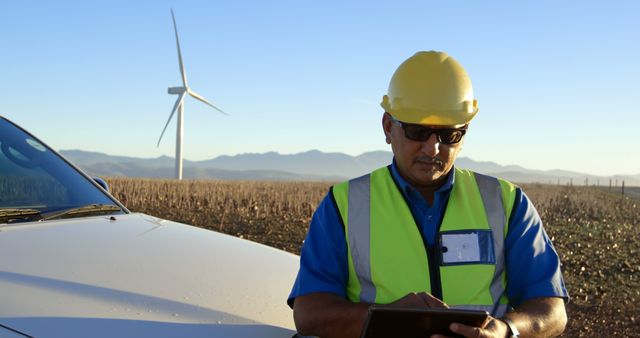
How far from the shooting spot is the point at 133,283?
2.38 m

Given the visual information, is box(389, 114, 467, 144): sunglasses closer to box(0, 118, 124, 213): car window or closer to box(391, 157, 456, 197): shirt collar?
box(391, 157, 456, 197): shirt collar

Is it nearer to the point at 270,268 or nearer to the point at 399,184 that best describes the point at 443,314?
the point at 399,184

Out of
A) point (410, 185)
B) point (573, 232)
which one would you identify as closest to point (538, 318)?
point (410, 185)

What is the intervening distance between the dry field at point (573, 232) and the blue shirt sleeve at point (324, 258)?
4235 mm

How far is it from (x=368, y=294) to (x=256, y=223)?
37.5 ft

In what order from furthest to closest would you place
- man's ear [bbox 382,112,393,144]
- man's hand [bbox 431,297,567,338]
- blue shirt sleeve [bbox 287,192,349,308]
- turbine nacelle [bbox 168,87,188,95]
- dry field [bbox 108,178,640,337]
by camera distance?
turbine nacelle [bbox 168,87,188,95] → dry field [bbox 108,178,640,337] → man's ear [bbox 382,112,393,144] → blue shirt sleeve [bbox 287,192,349,308] → man's hand [bbox 431,297,567,338]

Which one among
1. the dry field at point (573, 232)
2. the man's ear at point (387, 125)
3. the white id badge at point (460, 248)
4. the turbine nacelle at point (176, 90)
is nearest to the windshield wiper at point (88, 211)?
the man's ear at point (387, 125)

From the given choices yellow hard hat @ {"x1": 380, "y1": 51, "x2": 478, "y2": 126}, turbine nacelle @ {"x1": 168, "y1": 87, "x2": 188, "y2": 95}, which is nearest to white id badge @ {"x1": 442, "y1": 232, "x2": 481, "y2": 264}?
yellow hard hat @ {"x1": 380, "y1": 51, "x2": 478, "y2": 126}

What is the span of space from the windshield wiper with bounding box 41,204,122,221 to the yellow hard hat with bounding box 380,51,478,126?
5.15 feet

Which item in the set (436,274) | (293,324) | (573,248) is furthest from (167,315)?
(573,248)

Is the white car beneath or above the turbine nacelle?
beneath

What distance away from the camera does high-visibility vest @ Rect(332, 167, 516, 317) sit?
252 cm

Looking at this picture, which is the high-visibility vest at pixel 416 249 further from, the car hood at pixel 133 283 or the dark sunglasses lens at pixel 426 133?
the car hood at pixel 133 283

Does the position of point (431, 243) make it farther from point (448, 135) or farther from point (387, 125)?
point (387, 125)
